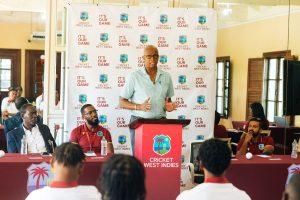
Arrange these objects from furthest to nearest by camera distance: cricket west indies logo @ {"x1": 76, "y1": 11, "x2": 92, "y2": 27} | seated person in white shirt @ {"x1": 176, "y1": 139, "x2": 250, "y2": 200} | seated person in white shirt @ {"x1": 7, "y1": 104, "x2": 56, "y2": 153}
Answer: cricket west indies logo @ {"x1": 76, "y1": 11, "x2": 92, "y2": 27} < seated person in white shirt @ {"x1": 7, "y1": 104, "x2": 56, "y2": 153} < seated person in white shirt @ {"x1": 176, "y1": 139, "x2": 250, "y2": 200}

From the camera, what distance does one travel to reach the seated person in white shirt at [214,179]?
2.21 meters

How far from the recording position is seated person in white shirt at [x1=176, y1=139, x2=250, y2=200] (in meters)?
2.21

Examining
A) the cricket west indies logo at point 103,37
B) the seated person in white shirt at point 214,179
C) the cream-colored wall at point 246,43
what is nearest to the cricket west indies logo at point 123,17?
the cricket west indies logo at point 103,37

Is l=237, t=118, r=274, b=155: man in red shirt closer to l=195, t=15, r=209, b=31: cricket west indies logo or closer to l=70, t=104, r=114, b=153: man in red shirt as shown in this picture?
l=195, t=15, r=209, b=31: cricket west indies logo

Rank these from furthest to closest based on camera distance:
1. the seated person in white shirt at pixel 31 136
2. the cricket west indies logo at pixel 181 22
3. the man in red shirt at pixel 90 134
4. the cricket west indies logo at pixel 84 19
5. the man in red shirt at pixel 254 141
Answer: the cricket west indies logo at pixel 181 22, the cricket west indies logo at pixel 84 19, the man in red shirt at pixel 254 141, the man in red shirt at pixel 90 134, the seated person in white shirt at pixel 31 136

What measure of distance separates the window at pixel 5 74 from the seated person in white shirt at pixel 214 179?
12336mm

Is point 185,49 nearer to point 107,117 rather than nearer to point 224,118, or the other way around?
point 107,117

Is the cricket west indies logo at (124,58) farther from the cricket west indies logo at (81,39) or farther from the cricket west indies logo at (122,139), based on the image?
the cricket west indies logo at (122,139)

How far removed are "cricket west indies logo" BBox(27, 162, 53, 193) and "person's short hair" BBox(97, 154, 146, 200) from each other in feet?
7.24

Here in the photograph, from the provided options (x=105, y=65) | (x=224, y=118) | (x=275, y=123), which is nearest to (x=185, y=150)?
(x=105, y=65)

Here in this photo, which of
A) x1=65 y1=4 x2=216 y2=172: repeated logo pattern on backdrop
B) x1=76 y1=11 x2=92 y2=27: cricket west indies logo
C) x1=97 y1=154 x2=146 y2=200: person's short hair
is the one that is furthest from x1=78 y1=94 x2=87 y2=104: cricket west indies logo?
x1=97 y1=154 x2=146 y2=200: person's short hair

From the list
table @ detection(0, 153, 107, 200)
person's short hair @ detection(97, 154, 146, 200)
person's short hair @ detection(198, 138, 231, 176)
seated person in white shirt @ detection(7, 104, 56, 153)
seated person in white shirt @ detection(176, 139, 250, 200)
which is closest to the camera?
person's short hair @ detection(97, 154, 146, 200)

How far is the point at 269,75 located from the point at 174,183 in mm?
6752

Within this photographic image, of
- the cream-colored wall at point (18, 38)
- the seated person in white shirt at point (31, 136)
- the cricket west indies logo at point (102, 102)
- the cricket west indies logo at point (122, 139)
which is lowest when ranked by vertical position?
the cricket west indies logo at point (122, 139)
